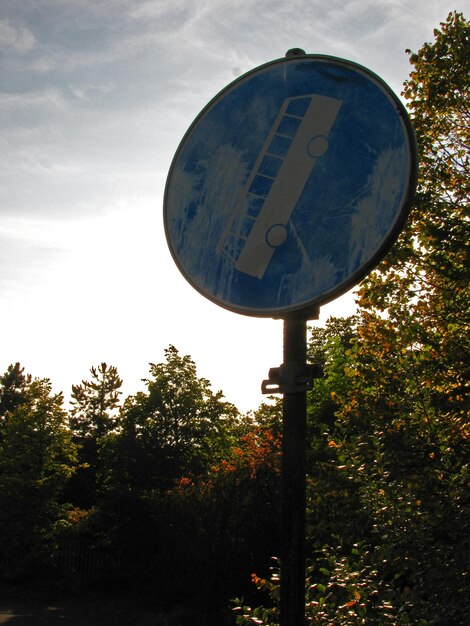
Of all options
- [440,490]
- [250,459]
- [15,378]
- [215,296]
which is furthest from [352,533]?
[15,378]

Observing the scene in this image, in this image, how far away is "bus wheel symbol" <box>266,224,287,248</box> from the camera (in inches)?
82.4

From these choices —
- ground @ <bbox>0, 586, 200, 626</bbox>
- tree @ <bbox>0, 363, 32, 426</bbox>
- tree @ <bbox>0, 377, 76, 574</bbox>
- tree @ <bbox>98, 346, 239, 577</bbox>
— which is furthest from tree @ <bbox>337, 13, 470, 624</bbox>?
tree @ <bbox>0, 363, 32, 426</bbox>

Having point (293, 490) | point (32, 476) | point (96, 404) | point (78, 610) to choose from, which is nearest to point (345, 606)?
point (293, 490)

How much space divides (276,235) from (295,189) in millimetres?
177

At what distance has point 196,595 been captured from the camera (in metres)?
17.9

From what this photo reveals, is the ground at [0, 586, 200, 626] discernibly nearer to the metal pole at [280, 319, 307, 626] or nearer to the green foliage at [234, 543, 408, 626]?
the green foliage at [234, 543, 408, 626]

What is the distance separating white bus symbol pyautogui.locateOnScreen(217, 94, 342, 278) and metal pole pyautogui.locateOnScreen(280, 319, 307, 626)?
1.03 feet

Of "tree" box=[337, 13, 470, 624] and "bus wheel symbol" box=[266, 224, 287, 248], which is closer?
"bus wheel symbol" box=[266, 224, 287, 248]

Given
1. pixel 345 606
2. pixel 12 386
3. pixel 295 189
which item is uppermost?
pixel 12 386

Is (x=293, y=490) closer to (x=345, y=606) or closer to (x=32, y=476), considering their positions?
(x=345, y=606)

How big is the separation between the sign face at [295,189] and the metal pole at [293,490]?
0.19 m

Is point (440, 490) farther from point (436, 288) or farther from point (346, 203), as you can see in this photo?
point (346, 203)

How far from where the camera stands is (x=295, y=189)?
6.83ft

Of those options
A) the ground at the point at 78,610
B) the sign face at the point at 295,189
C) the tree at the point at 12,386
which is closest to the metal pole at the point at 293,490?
the sign face at the point at 295,189
